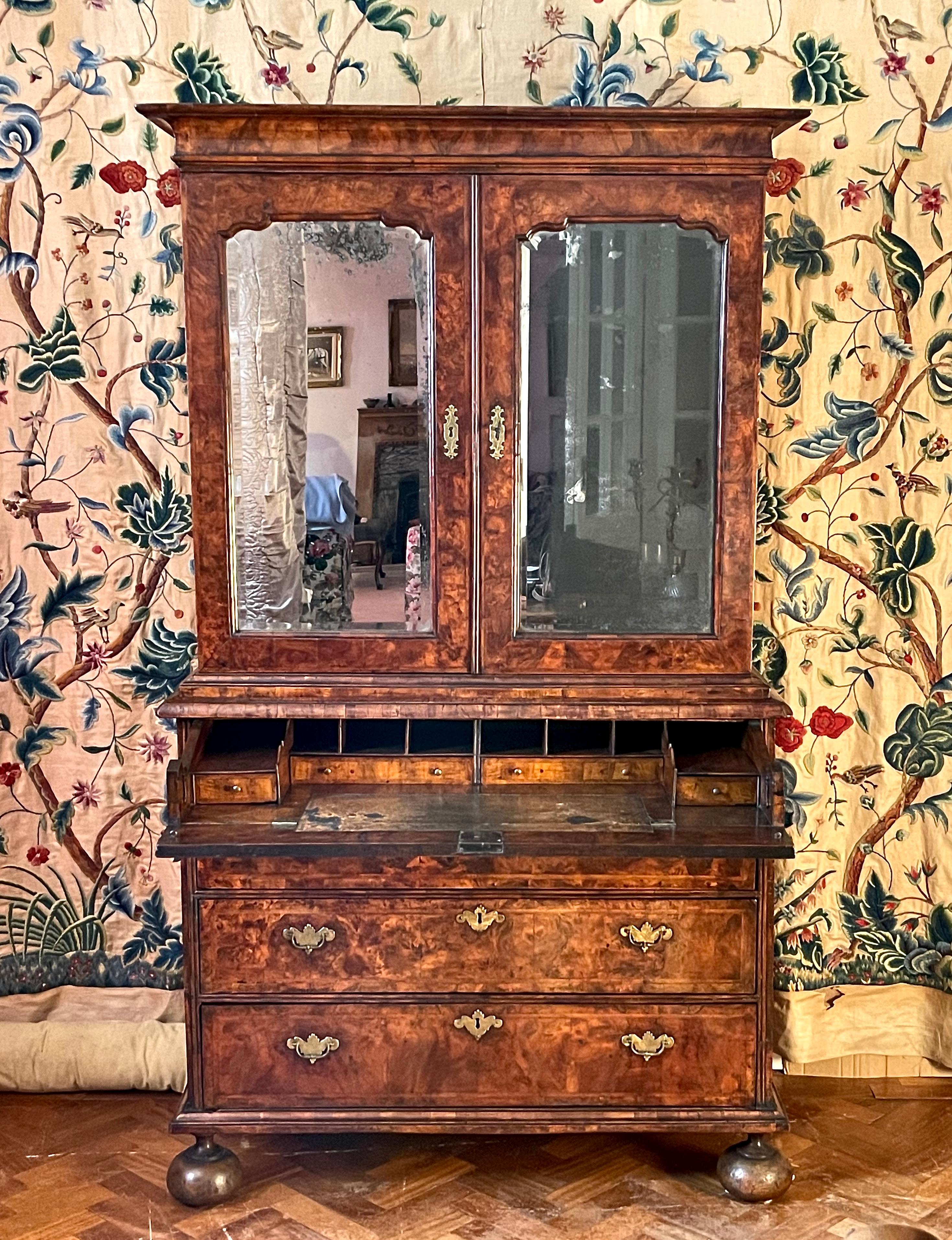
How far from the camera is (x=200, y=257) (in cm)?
231

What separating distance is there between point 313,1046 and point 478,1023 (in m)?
0.30

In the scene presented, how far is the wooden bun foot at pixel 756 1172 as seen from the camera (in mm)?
2428

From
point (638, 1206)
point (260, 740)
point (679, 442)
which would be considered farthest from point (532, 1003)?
point (679, 442)

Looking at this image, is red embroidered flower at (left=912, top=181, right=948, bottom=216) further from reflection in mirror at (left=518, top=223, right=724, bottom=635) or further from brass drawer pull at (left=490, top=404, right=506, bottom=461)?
brass drawer pull at (left=490, top=404, right=506, bottom=461)

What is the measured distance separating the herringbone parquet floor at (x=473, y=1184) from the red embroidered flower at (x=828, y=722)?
809 millimetres

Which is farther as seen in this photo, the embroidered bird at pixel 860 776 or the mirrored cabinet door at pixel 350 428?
the embroidered bird at pixel 860 776

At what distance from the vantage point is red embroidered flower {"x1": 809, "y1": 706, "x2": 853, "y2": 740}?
291cm

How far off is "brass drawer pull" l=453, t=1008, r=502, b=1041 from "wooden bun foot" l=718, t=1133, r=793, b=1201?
0.53 meters

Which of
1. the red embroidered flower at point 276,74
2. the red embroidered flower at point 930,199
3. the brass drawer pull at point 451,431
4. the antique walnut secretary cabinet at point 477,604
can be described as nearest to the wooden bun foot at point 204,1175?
the antique walnut secretary cabinet at point 477,604

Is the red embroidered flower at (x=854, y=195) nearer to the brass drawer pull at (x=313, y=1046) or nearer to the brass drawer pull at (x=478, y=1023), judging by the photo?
the brass drawer pull at (x=478, y=1023)

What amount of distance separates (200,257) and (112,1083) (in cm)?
181

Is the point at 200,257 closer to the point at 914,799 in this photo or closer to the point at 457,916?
the point at 457,916

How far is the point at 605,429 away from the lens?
2350 millimetres

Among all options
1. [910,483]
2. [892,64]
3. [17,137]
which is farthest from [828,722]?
[17,137]
